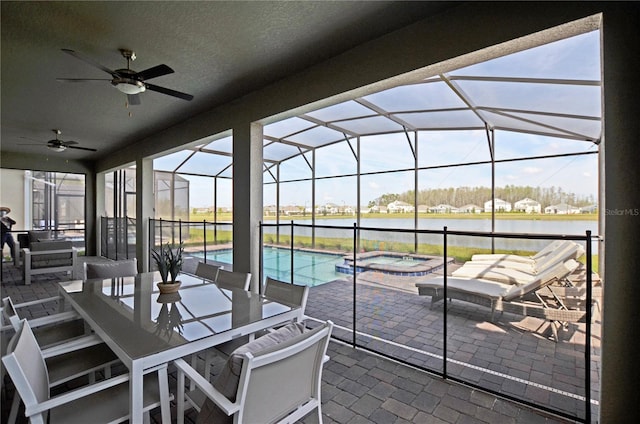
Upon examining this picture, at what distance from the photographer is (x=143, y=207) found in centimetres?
660

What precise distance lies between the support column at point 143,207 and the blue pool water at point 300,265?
1.69 metres

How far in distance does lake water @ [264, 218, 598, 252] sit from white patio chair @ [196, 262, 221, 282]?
1.02m

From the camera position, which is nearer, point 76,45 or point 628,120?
point 628,120

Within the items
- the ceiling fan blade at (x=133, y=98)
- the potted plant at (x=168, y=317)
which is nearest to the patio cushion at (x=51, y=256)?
the ceiling fan blade at (x=133, y=98)

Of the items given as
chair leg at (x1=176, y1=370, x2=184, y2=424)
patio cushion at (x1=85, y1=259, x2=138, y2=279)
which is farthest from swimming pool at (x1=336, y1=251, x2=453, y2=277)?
chair leg at (x1=176, y1=370, x2=184, y2=424)

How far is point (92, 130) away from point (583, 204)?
987 centimetres

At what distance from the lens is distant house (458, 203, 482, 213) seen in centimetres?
732

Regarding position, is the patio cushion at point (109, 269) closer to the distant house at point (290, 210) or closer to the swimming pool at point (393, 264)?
the swimming pool at point (393, 264)

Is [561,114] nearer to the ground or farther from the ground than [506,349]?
farther from the ground

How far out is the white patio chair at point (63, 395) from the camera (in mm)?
1213

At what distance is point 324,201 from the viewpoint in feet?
32.3

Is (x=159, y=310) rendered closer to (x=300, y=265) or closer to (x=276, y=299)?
(x=276, y=299)

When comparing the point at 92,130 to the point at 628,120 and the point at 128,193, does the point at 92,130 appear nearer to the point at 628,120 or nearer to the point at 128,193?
the point at 128,193

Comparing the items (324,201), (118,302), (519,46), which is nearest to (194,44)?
(118,302)
